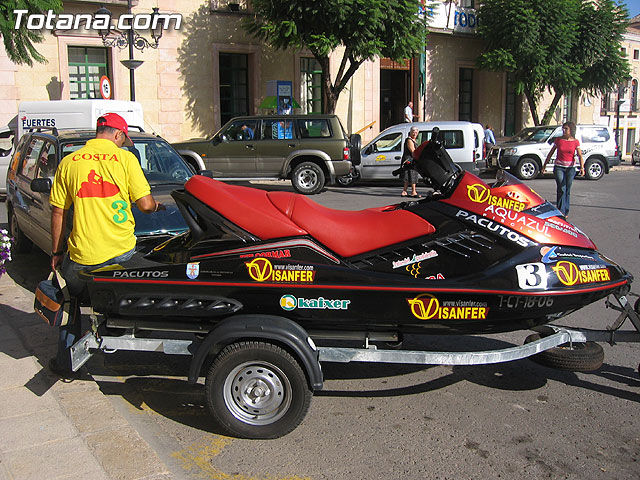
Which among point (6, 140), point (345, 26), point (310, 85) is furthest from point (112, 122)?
point (310, 85)

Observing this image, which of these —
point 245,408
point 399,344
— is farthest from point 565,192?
point 245,408

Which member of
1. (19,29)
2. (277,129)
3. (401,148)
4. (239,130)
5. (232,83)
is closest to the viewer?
(19,29)

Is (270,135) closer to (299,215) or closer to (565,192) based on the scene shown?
(565,192)

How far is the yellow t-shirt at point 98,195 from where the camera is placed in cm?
427

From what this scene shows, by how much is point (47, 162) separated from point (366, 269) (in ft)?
17.1

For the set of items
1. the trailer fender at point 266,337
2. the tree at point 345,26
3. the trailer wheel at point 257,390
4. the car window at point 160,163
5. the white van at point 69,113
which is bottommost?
the trailer wheel at point 257,390

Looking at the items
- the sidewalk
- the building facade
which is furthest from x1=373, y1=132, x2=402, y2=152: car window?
the sidewalk

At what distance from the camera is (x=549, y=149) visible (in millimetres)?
21281

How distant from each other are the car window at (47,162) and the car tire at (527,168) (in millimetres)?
17143

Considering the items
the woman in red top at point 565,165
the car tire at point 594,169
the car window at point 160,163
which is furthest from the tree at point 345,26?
the car window at point 160,163

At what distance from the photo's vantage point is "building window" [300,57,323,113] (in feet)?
83.3

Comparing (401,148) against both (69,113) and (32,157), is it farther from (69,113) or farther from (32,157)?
(32,157)

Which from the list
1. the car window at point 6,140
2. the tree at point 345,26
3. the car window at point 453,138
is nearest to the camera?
the car window at point 6,140

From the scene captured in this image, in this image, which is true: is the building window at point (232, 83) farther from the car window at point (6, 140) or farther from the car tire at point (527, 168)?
the car tire at point (527, 168)
